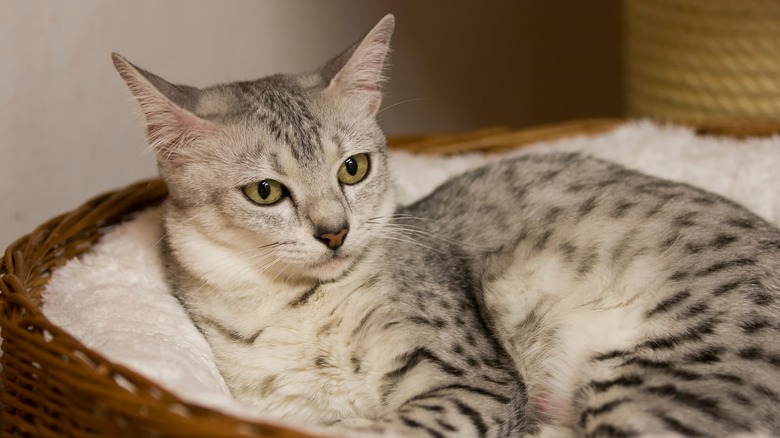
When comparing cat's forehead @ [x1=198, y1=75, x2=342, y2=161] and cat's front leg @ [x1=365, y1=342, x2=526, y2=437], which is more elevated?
cat's forehead @ [x1=198, y1=75, x2=342, y2=161]

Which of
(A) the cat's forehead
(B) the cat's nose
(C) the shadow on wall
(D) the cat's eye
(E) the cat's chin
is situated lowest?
(C) the shadow on wall

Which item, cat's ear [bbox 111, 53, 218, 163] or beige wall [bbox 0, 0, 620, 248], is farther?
beige wall [bbox 0, 0, 620, 248]

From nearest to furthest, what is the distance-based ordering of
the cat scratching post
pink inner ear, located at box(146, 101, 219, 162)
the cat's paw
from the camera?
the cat's paw, pink inner ear, located at box(146, 101, 219, 162), the cat scratching post

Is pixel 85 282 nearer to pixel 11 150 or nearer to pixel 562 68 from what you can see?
pixel 11 150

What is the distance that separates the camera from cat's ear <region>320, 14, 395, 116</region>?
186 centimetres

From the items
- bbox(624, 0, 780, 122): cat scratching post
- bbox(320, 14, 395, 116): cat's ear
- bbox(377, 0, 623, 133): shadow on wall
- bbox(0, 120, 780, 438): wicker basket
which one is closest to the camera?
bbox(0, 120, 780, 438): wicker basket

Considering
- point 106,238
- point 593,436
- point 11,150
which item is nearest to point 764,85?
point 593,436

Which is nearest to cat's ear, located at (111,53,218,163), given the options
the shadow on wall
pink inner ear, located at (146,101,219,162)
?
pink inner ear, located at (146,101,219,162)

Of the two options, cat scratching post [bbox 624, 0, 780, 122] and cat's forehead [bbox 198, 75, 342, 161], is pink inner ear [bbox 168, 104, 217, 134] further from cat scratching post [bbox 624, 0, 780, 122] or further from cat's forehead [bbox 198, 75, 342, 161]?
cat scratching post [bbox 624, 0, 780, 122]

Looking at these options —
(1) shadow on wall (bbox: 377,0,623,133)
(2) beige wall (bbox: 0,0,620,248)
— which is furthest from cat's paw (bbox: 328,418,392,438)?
(1) shadow on wall (bbox: 377,0,623,133)

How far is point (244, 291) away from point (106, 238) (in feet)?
2.01

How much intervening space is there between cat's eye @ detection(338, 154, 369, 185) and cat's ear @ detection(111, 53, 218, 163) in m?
0.30

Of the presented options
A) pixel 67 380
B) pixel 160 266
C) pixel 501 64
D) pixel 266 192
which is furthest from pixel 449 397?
pixel 501 64

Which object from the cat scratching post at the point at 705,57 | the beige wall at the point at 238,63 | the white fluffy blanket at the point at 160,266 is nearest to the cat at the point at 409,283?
the white fluffy blanket at the point at 160,266
